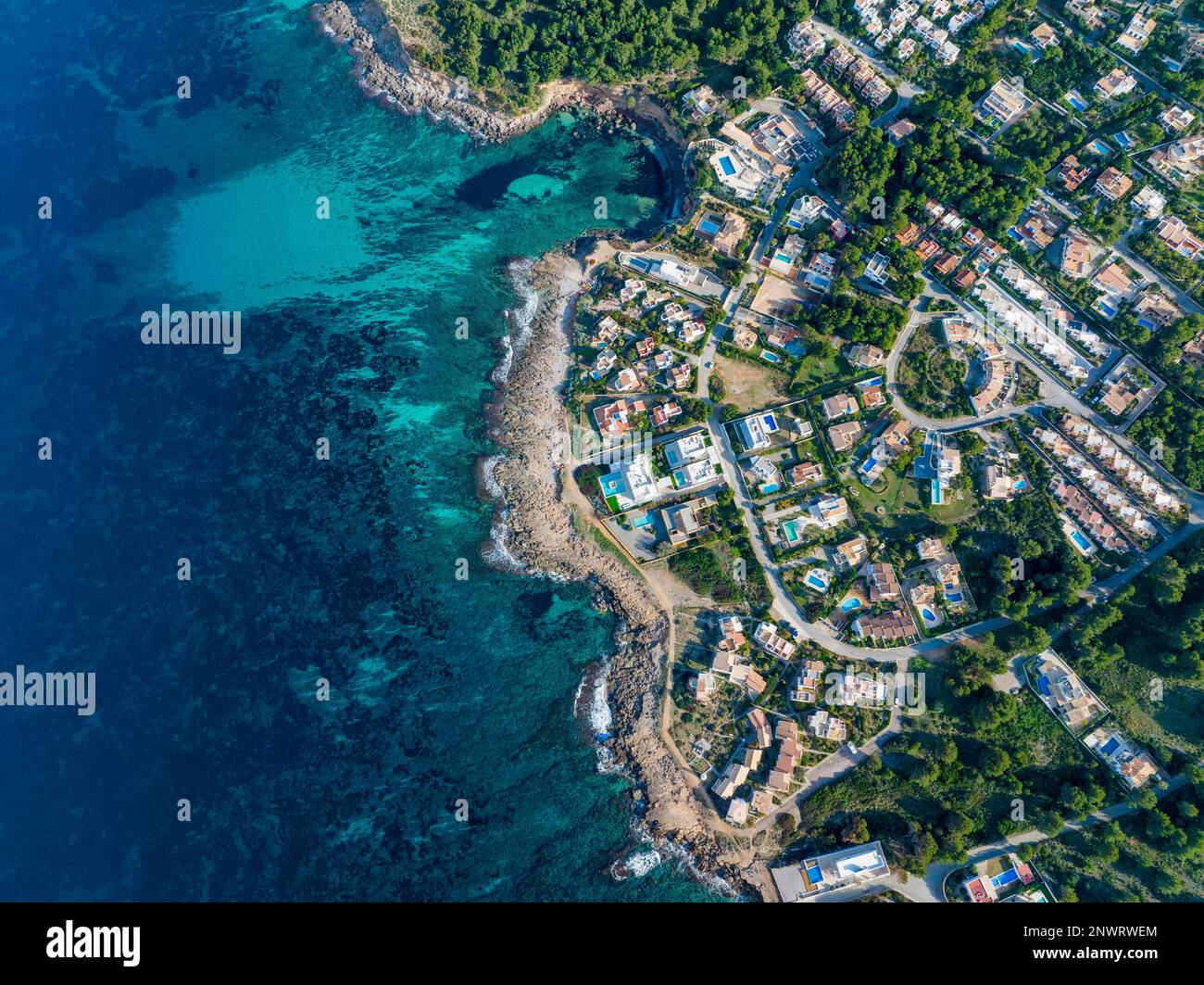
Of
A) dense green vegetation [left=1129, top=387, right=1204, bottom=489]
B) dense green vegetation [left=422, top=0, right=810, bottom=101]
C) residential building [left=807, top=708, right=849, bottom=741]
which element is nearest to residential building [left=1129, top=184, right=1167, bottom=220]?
dense green vegetation [left=1129, top=387, right=1204, bottom=489]

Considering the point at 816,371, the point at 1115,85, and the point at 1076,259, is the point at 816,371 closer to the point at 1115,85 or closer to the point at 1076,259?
the point at 1076,259

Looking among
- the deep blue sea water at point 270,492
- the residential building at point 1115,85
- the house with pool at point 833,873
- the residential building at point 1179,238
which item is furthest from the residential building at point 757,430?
the residential building at point 1115,85

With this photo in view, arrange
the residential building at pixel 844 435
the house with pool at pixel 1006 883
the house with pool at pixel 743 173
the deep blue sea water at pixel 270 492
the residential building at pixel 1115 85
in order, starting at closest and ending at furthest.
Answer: the house with pool at pixel 1006 883
the deep blue sea water at pixel 270 492
the residential building at pixel 844 435
the residential building at pixel 1115 85
the house with pool at pixel 743 173

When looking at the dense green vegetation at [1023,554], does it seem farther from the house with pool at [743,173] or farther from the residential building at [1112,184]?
the house with pool at [743,173]

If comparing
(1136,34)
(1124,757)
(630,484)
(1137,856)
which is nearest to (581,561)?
(630,484)

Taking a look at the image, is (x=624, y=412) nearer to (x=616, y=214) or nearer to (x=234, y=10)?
(x=616, y=214)

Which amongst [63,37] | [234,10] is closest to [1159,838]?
[234,10]
